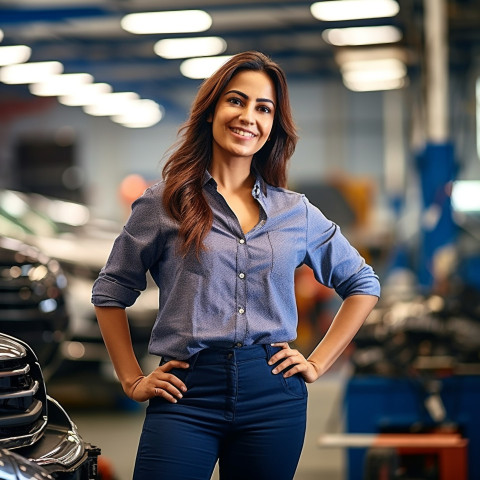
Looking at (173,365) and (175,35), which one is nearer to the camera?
(173,365)

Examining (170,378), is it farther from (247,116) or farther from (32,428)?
(247,116)

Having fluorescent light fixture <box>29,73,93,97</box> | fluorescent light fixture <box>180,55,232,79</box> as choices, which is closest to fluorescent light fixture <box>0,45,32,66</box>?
fluorescent light fixture <box>29,73,93,97</box>

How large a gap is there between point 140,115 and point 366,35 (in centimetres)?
1019

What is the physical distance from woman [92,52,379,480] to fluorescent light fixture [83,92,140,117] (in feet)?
57.3

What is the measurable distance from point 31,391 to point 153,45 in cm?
1383

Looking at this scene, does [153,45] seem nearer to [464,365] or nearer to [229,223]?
[464,365]

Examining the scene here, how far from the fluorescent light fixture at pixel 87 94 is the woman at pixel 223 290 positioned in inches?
641

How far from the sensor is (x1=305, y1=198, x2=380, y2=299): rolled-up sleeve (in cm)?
244

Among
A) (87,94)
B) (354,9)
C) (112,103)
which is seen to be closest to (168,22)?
(354,9)

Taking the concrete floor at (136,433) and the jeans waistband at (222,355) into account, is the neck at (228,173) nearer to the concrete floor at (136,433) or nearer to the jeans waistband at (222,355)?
the jeans waistband at (222,355)

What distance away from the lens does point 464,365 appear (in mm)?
5375

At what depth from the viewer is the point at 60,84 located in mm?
17859

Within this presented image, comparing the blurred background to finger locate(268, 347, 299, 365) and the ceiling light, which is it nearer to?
the ceiling light

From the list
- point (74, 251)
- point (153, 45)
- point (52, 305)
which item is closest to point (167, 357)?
point (52, 305)
